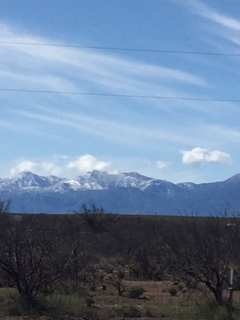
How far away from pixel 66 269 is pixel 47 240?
1.04 m

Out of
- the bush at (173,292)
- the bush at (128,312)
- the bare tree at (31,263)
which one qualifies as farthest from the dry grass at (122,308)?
the bush at (173,292)

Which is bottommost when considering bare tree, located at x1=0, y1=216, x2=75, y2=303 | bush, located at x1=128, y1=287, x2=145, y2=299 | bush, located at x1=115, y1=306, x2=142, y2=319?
bush, located at x1=115, y1=306, x2=142, y2=319

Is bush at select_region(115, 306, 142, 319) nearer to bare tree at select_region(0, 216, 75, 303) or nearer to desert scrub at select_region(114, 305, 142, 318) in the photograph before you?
desert scrub at select_region(114, 305, 142, 318)

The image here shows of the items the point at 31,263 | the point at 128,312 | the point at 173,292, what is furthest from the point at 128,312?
the point at 173,292

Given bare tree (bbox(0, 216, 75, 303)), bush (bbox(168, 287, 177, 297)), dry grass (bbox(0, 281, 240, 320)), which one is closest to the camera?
dry grass (bbox(0, 281, 240, 320))

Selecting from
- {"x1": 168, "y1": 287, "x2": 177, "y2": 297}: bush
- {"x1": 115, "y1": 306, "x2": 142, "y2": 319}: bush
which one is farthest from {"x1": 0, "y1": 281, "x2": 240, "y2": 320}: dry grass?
{"x1": 168, "y1": 287, "x2": 177, "y2": 297}: bush

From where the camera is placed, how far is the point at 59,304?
977 inches

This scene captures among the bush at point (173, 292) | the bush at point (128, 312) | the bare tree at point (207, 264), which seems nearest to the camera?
the bush at point (128, 312)

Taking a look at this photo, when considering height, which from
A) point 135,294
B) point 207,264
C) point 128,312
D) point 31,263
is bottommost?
point 128,312

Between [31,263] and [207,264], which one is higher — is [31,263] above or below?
below

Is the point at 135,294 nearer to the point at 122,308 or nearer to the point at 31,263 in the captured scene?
the point at 122,308

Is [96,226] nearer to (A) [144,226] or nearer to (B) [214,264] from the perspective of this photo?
(A) [144,226]

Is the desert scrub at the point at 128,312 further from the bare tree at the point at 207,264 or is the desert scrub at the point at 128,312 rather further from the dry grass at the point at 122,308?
the bare tree at the point at 207,264

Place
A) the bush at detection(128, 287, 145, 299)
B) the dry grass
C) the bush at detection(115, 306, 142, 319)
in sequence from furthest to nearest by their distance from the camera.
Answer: the bush at detection(128, 287, 145, 299) < the bush at detection(115, 306, 142, 319) < the dry grass
